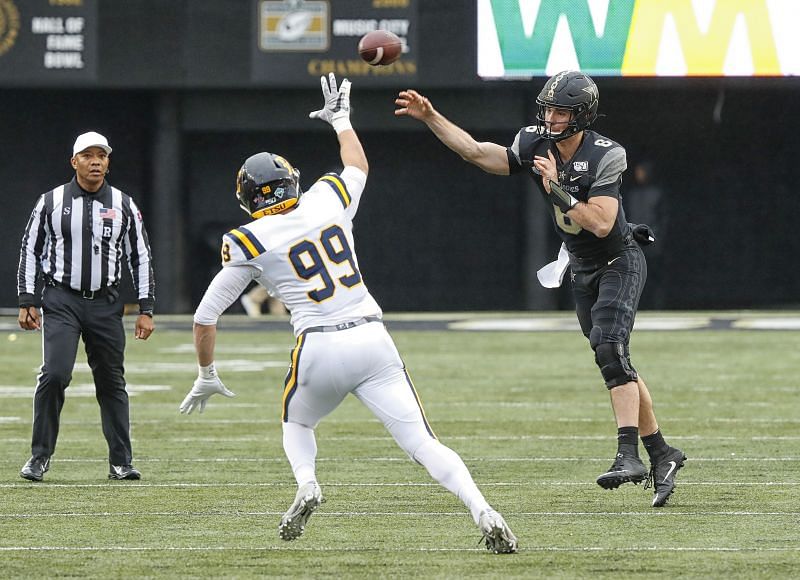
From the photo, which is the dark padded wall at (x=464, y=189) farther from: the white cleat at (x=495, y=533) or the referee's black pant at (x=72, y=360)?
the white cleat at (x=495, y=533)

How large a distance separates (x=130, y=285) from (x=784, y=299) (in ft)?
31.3

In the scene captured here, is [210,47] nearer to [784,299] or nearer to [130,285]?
[130,285]

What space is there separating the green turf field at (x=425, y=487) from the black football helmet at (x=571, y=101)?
1715 millimetres

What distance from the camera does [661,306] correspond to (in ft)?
81.1

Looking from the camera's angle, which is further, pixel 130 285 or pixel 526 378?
pixel 130 285

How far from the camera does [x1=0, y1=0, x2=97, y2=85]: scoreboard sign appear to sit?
70.4ft

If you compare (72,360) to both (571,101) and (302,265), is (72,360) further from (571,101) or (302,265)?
(571,101)

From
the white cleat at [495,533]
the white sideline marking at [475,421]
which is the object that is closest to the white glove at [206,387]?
the white cleat at [495,533]

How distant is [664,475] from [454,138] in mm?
1824

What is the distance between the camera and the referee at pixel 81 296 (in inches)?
344

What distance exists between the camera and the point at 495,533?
19.6 feet

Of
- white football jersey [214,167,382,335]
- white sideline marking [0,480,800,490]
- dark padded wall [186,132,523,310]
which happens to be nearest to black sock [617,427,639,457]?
white sideline marking [0,480,800,490]

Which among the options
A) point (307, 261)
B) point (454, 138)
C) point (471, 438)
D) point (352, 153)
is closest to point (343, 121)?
point (352, 153)

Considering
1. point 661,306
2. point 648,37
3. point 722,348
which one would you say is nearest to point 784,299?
point 661,306
